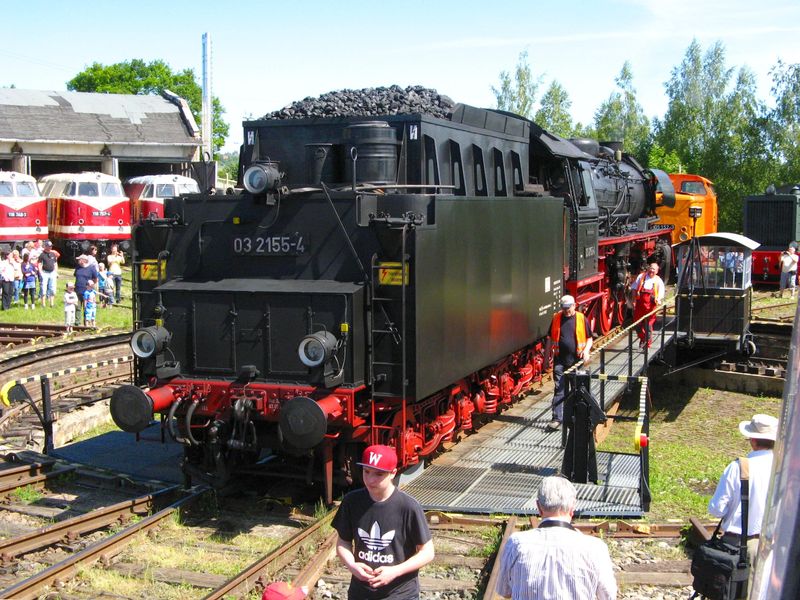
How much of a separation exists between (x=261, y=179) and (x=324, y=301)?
131 cm

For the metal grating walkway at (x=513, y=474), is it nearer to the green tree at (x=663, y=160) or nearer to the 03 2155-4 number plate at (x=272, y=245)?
the 03 2155-4 number plate at (x=272, y=245)

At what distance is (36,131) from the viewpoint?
104 feet

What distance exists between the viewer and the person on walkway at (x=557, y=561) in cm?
355

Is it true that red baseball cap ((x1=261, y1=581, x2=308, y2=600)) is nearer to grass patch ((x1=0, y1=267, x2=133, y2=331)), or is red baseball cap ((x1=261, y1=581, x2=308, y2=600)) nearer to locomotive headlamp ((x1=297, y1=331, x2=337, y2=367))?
locomotive headlamp ((x1=297, y1=331, x2=337, y2=367))

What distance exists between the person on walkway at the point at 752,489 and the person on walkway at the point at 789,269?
19.6 m

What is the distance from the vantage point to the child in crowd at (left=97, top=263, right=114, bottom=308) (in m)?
21.3

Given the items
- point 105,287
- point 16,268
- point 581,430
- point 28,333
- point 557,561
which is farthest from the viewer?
point 105,287

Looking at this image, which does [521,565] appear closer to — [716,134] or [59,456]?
[59,456]

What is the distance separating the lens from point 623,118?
57.3m

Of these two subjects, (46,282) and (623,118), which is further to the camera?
(623,118)

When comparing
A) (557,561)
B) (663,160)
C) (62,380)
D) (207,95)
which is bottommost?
(62,380)

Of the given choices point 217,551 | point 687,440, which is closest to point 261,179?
point 217,551

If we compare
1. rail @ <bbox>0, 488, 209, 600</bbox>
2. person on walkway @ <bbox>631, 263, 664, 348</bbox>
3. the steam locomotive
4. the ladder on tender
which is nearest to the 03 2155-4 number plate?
the steam locomotive

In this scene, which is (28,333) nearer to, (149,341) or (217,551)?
(149,341)
